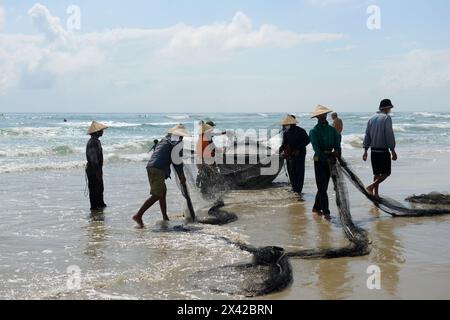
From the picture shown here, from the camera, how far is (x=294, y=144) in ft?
33.3

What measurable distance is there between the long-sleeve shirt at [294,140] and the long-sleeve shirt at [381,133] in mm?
1595

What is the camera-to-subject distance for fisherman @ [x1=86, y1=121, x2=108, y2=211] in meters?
8.88

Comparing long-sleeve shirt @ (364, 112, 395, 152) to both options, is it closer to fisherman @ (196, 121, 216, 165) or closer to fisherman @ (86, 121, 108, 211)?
fisherman @ (196, 121, 216, 165)

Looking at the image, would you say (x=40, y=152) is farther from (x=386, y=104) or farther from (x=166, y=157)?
(x=386, y=104)

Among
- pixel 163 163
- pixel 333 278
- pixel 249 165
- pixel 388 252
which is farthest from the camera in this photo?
Answer: pixel 249 165

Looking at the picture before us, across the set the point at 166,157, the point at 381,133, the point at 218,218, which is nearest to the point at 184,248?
the point at 218,218

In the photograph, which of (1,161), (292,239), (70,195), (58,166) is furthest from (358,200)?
(1,161)

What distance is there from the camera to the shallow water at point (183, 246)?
484 centimetres

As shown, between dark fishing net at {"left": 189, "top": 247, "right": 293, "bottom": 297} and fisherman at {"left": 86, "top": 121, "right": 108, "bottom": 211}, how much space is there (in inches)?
168

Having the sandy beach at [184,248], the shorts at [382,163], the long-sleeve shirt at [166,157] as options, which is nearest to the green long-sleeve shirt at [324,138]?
the sandy beach at [184,248]

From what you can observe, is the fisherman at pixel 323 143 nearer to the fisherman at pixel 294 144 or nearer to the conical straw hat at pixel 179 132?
the conical straw hat at pixel 179 132

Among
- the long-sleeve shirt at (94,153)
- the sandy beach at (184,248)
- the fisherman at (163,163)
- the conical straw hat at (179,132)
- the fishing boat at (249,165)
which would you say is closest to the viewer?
the sandy beach at (184,248)

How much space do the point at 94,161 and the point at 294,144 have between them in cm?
382

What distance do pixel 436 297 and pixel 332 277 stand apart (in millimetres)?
977
